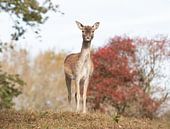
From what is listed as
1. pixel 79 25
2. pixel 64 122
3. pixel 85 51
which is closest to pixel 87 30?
pixel 79 25

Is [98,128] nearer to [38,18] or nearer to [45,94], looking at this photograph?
[38,18]

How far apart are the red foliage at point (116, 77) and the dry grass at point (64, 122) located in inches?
1006

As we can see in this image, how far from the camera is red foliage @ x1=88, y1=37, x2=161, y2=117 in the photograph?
41625 millimetres

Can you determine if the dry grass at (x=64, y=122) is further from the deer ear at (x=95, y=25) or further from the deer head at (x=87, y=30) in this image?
the deer ear at (x=95, y=25)

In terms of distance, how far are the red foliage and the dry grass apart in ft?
83.8

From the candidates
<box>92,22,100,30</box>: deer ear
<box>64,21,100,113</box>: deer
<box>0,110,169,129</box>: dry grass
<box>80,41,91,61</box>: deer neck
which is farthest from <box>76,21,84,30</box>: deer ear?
<box>0,110,169,129</box>: dry grass

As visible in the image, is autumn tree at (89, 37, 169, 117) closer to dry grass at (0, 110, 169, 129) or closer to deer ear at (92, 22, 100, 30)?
deer ear at (92, 22, 100, 30)

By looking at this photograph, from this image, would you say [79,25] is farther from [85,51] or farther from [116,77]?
[116,77]

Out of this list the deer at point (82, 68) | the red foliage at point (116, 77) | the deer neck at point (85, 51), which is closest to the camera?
the deer at point (82, 68)

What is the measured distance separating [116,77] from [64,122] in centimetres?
2870

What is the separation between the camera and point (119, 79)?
42.7 metres

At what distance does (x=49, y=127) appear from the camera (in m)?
13.4

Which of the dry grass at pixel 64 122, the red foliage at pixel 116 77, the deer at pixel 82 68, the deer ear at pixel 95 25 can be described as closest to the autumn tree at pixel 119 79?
the red foliage at pixel 116 77

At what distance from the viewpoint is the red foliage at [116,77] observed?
137ft
